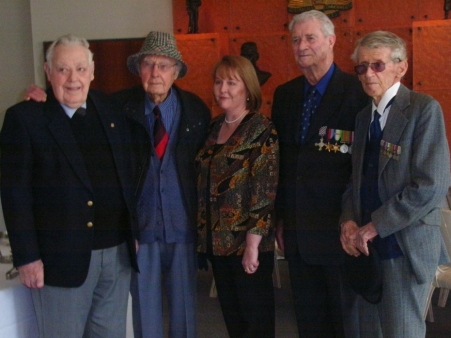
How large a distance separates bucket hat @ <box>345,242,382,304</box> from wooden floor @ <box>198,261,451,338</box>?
1.62 metres

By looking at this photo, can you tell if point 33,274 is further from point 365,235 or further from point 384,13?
point 384,13

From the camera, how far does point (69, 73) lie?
2.18 metres

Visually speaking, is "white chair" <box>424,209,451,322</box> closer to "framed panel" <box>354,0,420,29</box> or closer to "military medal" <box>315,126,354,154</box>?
"military medal" <box>315,126,354,154</box>

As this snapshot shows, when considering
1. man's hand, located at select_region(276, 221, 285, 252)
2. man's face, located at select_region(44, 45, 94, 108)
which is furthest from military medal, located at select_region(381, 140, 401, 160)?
man's face, located at select_region(44, 45, 94, 108)

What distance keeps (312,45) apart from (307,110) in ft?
0.88

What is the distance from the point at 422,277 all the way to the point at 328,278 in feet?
1.74

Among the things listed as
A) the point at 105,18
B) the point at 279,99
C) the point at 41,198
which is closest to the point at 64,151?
the point at 41,198

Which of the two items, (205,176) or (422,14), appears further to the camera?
(422,14)

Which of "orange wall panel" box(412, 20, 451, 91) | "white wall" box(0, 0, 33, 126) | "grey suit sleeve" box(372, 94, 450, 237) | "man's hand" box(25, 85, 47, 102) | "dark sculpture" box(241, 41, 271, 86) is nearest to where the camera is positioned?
"grey suit sleeve" box(372, 94, 450, 237)

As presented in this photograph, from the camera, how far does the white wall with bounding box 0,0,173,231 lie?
238 inches

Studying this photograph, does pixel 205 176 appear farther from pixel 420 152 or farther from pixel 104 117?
pixel 420 152

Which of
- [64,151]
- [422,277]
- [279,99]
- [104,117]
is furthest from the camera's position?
[279,99]

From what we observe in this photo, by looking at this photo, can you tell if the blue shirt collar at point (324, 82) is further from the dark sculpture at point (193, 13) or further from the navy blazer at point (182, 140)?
the dark sculpture at point (193, 13)

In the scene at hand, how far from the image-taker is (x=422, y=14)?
5551 millimetres
